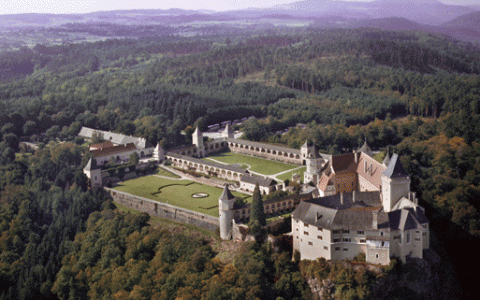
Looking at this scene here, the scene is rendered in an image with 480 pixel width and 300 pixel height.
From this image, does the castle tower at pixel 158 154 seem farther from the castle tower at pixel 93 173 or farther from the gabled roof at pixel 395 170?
the gabled roof at pixel 395 170

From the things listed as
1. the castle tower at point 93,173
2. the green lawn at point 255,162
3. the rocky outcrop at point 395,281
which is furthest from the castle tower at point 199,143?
the rocky outcrop at point 395,281

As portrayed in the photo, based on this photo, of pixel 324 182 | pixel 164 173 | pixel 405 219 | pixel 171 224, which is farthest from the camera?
pixel 164 173

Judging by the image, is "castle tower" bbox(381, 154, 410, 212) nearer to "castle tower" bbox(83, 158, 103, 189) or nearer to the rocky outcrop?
the rocky outcrop

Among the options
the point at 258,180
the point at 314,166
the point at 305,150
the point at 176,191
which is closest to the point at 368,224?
the point at 314,166

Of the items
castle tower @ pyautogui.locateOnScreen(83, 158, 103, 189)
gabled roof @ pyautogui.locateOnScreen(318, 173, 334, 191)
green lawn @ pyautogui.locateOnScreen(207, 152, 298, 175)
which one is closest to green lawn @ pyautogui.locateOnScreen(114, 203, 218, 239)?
castle tower @ pyautogui.locateOnScreen(83, 158, 103, 189)

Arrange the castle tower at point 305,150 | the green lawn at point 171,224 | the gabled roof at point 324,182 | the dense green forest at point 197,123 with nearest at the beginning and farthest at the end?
the dense green forest at point 197,123 → the gabled roof at point 324,182 → the green lawn at point 171,224 → the castle tower at point 305,150

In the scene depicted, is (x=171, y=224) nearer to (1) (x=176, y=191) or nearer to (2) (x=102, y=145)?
(1) (x=176, y=191)

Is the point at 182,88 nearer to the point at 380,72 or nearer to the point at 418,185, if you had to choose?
the point at 380,72
